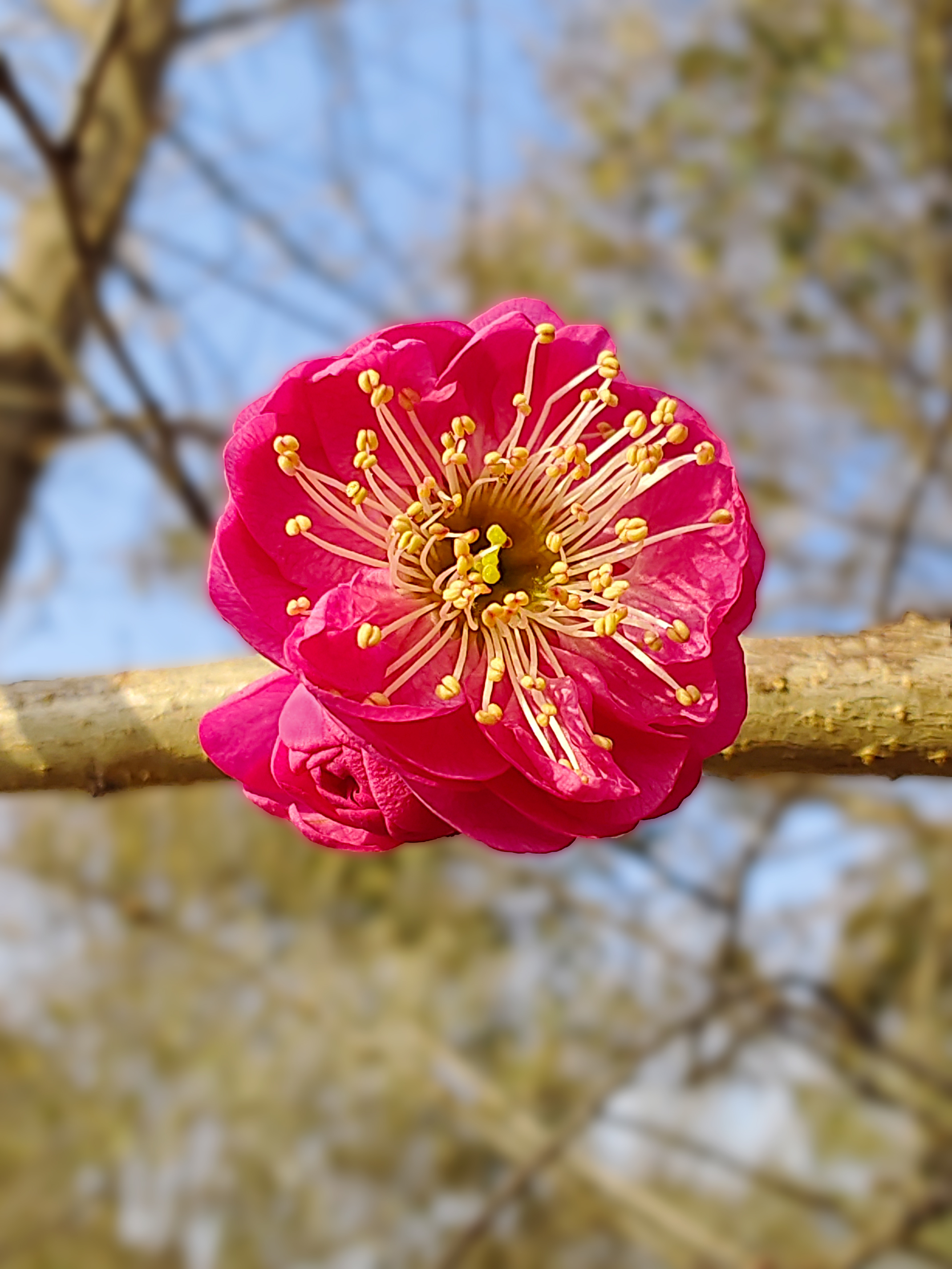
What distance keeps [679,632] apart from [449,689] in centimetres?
23

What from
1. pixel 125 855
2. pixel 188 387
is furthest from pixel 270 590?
pixel 125 855

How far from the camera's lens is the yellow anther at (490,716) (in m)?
1.02

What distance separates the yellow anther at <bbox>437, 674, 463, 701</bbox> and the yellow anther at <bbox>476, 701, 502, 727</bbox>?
3cm

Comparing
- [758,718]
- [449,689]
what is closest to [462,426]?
[449,689]

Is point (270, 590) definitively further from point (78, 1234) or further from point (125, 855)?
point (78, 1234)

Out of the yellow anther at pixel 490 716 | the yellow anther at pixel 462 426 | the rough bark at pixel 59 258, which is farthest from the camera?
the rough bark at pixel 59 258

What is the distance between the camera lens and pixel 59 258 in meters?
4.21

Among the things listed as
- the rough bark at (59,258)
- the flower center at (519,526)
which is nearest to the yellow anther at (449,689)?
the flower center at (519,526)

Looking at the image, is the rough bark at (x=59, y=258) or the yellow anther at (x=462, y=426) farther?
the rough bark at (x=59, y=258)

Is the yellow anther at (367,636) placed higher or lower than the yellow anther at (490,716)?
higher

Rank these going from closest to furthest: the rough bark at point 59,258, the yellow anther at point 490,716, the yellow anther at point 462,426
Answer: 1. the yellow anther at point 490,716
2. the yellow anther at point 462,426
3. the rough bark at point 59,258

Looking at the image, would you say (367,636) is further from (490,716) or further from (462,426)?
(462,426)

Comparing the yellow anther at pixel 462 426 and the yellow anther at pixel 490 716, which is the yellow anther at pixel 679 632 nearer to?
the yellow anther at pixel 490 716

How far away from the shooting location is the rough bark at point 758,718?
1.10m
